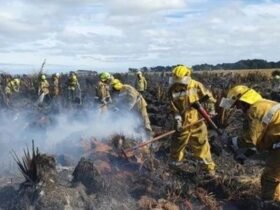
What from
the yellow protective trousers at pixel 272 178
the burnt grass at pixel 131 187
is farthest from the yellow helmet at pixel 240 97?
the burnt grass at pixel 131 187

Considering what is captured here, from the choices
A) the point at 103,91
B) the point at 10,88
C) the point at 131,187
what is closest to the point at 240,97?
the point at 131,187

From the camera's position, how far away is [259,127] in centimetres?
621

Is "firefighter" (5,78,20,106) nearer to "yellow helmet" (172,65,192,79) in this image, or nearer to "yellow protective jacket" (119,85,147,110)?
"yellow protective jacket" (119,85,147,110)

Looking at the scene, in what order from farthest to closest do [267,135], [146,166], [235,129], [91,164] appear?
[235,129] → [146,166] → [91,164] → [267,135]

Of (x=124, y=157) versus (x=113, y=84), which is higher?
(x=113, y=84)

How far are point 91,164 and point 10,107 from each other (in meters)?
13.8

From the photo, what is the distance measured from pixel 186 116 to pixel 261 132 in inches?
104

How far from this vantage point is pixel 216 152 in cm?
1165

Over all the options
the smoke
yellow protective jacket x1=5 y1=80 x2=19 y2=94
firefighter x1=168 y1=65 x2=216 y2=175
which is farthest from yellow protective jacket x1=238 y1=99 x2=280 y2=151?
yellow protective jacket x1=5 y1=80 x2=19 y2=94

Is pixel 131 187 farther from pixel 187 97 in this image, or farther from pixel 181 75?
pixel 181 75

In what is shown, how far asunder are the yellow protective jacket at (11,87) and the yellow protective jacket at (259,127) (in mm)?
19591

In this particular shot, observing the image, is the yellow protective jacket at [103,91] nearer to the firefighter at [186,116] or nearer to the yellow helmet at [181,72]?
the firefighter at [186,116]

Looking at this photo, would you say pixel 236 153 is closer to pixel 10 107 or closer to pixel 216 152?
pixel 216 152

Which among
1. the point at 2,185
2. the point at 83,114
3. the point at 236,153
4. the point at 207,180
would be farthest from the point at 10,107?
the point at 236,153
